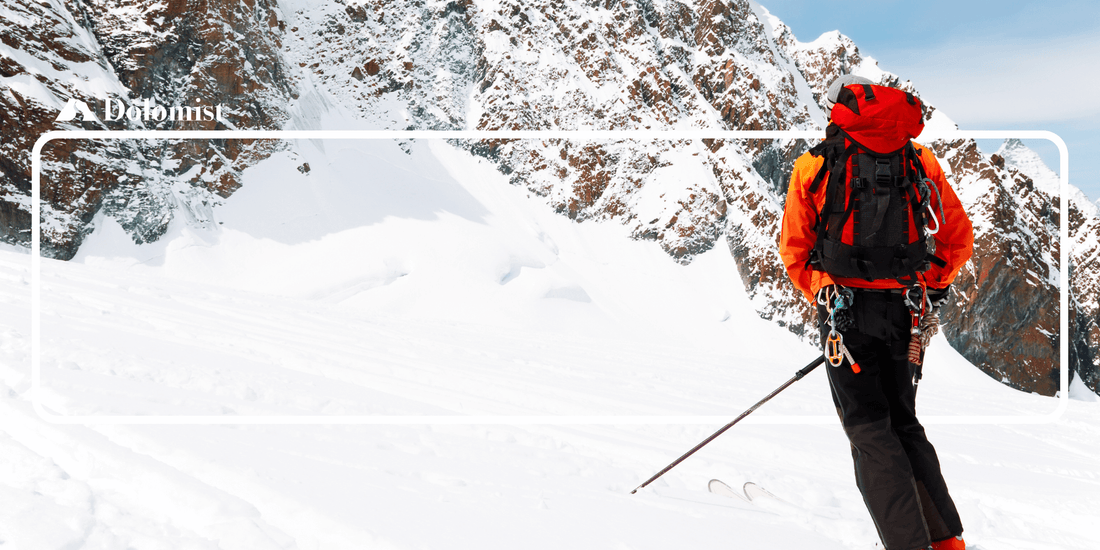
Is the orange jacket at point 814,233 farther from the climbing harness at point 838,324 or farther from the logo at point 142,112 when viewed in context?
the logo at point 142,112

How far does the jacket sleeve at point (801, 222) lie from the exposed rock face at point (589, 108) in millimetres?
→ 36993

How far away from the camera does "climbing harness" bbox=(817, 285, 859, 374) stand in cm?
A: 226

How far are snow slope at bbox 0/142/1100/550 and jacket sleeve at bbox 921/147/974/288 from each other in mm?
1274

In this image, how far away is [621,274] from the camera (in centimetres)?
4053

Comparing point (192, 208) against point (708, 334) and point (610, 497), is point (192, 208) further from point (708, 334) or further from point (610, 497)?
point (610, 497)

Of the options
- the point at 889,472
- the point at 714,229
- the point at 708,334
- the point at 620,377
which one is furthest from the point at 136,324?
the point at 714,229

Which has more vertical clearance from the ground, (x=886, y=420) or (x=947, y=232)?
(x=947, y=232)

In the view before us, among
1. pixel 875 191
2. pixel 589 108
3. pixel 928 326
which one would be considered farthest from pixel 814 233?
pixel 589 108

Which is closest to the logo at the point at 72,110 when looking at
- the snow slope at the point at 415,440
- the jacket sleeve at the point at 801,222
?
the snow slope at the point at 415,440

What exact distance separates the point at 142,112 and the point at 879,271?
42.9 m

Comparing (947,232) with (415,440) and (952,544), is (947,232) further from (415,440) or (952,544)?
(415,440)

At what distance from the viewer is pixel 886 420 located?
7.23ft

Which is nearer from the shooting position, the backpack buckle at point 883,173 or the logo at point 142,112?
the backpack buckle at point 883,173

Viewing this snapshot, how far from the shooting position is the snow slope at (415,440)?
2.21 metres
